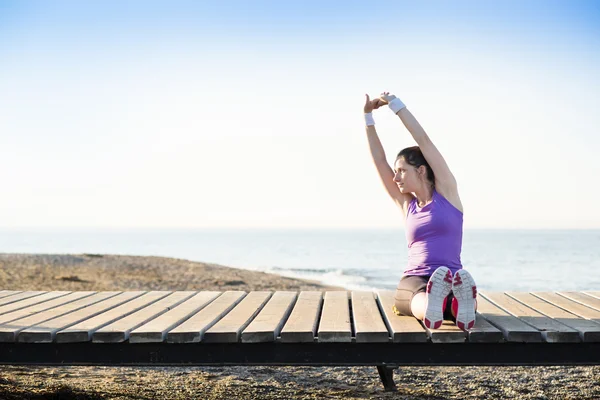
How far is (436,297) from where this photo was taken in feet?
11.6

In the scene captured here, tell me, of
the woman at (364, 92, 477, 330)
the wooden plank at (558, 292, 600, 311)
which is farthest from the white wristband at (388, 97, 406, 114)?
the wooden plank at (558, 292, 600, 311)

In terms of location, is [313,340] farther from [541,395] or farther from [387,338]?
[541,395]

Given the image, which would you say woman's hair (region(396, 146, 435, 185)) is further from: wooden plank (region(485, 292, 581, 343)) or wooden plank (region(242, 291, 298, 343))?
wooden plank (region(242, 291, 298, 343))

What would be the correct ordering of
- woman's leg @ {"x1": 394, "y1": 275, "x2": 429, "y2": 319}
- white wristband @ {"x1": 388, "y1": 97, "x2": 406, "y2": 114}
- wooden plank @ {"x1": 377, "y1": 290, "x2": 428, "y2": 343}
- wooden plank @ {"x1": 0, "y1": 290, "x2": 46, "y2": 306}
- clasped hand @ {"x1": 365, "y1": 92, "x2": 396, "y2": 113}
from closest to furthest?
wooden plank @ {"x1": 377, "y1": 290, "x2": 428, "y2": 343} < woman's leg @ {"x1": 394, "y1": 275, "x2": 429, "y2": 319} < white wristband @ {"x1": 388, "y1": 97, "x2": 406, "y2": 114} < clasped hand @ {"x1": 365, "y1": 92, "x2": 396, "y2": 113} < wooden plank @ {"x1": 0, "y1": 290, "x2": 46, "y2": 306}

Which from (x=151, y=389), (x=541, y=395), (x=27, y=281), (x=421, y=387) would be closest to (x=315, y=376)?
(x=421, y=387)

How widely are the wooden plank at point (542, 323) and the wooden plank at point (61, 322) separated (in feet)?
8.99

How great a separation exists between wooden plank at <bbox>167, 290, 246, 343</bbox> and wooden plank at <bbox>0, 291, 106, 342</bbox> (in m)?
0.92

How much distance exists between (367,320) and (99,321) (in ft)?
5.41

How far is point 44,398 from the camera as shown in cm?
472

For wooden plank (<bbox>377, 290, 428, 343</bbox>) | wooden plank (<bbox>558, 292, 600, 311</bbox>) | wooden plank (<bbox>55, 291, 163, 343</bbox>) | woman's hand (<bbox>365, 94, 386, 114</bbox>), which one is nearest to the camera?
wooden plank (<bbox>377, 290, 428, 343</bbox>)

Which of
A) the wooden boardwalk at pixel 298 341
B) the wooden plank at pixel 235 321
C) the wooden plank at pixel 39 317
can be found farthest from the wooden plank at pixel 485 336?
the wooden plank at pixel 39 317

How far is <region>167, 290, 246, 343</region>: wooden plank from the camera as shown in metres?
3.56

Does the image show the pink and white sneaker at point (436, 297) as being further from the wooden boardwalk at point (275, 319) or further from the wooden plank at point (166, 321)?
the wooden plank at point (166, 321)

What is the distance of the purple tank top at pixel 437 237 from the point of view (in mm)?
4086
